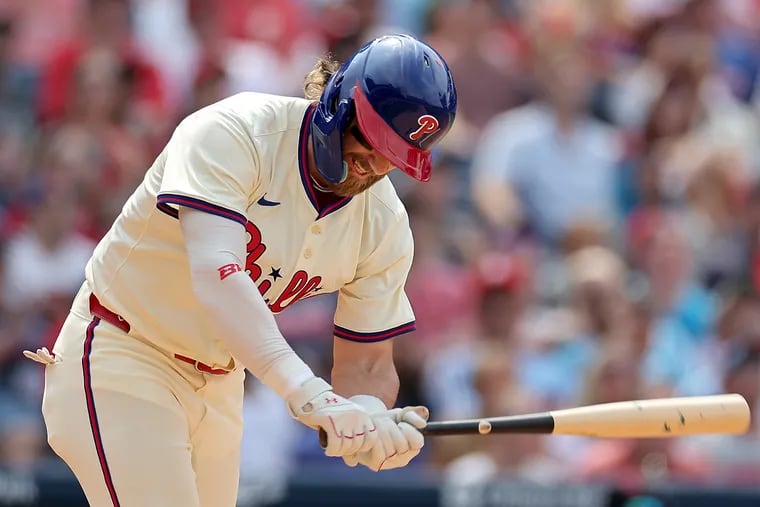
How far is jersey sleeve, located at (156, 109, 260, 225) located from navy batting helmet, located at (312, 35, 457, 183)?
21cm

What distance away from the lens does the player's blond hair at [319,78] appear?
152 inches

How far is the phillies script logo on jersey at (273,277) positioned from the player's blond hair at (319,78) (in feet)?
1.51

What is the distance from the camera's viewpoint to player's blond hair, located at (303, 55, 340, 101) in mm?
3863

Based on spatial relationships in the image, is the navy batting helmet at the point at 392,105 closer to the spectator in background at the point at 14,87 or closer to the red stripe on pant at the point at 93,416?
the red stripe on pant at the point at 93,416

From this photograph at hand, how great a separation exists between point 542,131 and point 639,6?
6.60 feet

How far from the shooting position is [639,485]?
5.89 metres

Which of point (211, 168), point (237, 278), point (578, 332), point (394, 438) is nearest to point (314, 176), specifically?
point (211, 168)

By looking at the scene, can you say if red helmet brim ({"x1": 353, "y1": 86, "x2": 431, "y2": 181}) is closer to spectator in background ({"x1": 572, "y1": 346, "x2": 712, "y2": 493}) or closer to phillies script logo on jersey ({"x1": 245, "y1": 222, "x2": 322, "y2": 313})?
A: phillies script logo on jersey ({"x1": 245, "y1": 222, "x2": 322, "y2": 313})

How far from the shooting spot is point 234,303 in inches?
133

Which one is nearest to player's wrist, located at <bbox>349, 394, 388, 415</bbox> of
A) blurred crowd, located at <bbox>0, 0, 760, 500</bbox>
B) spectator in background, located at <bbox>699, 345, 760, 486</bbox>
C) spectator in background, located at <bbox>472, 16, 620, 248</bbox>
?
blurred crowd, located at <bbox>0, 0, 760, 500</bbox>

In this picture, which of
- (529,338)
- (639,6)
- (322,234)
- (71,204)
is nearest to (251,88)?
(71,204)

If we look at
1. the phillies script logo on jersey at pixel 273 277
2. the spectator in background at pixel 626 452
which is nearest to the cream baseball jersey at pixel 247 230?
the phillies script logo on jersey at pixel 273 277

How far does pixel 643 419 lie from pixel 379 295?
2.94 feet

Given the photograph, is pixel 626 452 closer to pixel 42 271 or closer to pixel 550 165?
pixel 550 165
